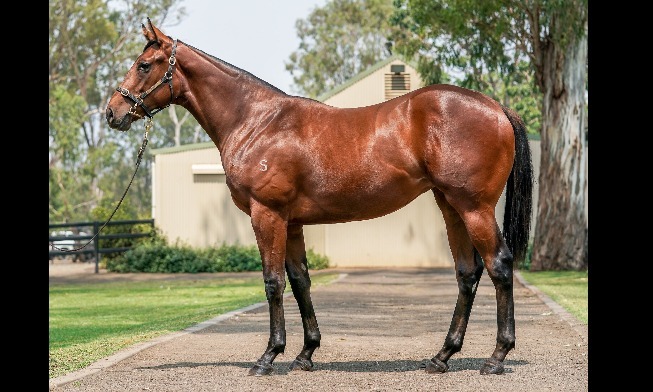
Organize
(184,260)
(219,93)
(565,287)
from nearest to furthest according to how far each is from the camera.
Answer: (219,93)
(565,287)
(184,260)

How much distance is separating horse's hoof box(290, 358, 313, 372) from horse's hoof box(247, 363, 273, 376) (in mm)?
288

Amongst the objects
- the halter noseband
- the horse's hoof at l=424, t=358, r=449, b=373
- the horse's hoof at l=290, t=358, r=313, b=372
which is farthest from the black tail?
the halter noseband

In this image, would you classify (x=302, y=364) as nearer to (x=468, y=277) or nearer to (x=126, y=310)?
(x=468, y=277)

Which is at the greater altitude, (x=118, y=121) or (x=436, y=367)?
(x=118, y=121)

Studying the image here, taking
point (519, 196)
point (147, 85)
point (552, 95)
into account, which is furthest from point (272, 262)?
point (552, 95)

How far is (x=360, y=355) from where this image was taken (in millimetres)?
9664

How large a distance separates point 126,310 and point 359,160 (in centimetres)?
947

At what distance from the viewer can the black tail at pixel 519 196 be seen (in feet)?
28.3

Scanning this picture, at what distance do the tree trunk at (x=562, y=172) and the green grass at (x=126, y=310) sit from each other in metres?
A: 5.70

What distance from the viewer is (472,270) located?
866cm

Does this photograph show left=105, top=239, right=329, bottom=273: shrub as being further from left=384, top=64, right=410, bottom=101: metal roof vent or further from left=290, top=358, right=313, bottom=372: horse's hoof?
left=290, top=358, right=313, bottom=372: horse's hoof

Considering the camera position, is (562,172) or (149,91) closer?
(149,91)

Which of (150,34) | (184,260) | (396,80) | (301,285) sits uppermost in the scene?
(396,80)
